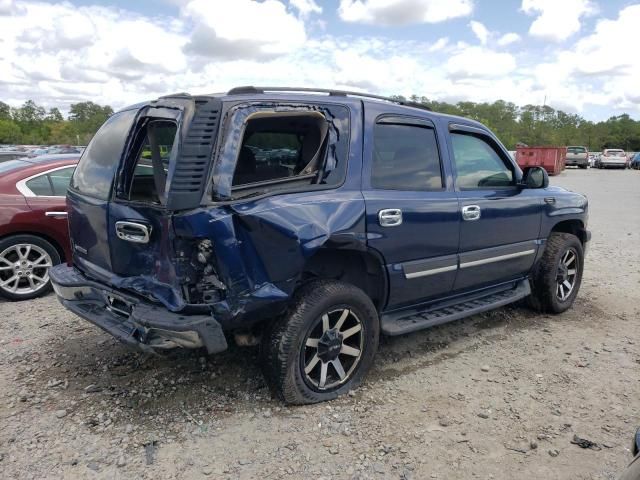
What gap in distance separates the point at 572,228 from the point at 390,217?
2.85 meters

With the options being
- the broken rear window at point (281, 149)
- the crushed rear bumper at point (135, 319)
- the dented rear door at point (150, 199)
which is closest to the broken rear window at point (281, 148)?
the broken rear window at point (281, 149)

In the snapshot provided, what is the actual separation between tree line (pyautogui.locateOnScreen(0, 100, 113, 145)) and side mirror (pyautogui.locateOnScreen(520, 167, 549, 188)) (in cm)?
7180

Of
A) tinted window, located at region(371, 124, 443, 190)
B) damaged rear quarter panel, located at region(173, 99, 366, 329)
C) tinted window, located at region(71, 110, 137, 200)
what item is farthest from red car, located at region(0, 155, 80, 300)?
tinted window, located at region(371, 124, 443, 190)

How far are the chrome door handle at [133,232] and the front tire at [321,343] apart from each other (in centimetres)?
92

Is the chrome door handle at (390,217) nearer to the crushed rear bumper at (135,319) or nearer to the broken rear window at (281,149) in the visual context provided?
the broken rear window at (281,149)

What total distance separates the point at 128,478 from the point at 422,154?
283 cm

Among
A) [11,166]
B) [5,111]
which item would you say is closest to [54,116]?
[5,111]

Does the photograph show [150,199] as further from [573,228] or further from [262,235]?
[573,228]

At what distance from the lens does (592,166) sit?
139 feet

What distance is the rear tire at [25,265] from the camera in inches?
208

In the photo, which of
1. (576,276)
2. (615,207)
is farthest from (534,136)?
(576,276)

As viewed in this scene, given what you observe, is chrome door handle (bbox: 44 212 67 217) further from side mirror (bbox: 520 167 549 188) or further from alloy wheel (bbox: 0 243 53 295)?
side mirror (bbox: 520 167 549 188)

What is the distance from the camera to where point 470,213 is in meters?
4.05

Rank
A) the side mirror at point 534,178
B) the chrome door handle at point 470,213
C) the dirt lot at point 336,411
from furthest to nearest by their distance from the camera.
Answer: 1. the side mirror at point 534,178
2. the chrome door handle at point 470,213
3. the dirt lot at point 336,411
